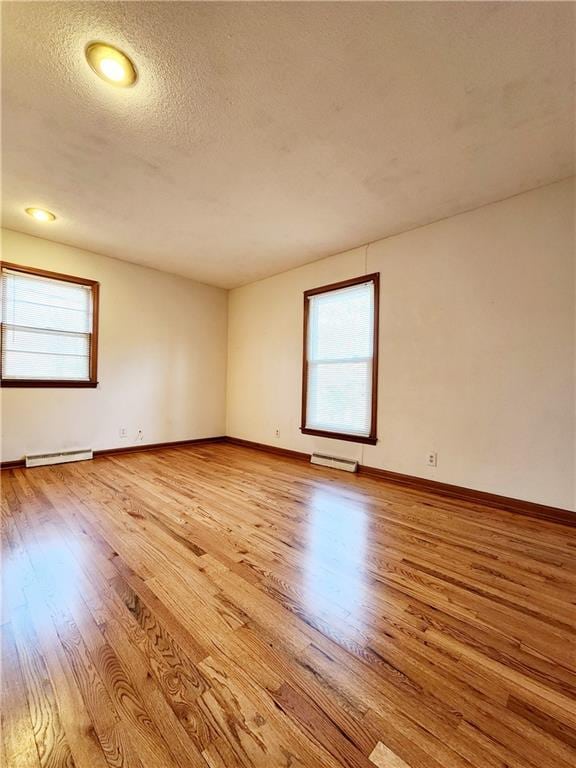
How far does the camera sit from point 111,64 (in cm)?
164

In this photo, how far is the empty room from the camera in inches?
40.4

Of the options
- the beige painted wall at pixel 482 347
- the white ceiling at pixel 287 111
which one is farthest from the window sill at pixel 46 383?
the beige painted wall at pixel 482 347

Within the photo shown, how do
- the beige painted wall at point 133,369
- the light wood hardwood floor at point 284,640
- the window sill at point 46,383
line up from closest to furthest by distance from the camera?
the light wood hardwood floor at point 284,640 < the window sill at point 46,383 < the beige painted wall at point 133,369

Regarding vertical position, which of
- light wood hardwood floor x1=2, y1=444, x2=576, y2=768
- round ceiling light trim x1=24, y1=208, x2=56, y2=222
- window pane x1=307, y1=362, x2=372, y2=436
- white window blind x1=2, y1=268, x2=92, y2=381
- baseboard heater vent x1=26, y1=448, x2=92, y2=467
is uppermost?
round ceiling light trim x1=24, y1=208, x2=56, y2=222

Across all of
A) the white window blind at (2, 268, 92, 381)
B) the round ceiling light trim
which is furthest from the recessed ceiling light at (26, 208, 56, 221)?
A: the white window blind at (2, 268, 92, 381)

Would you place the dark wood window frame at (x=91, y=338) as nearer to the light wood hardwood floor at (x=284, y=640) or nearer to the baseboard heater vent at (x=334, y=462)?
the light wood hardwood floor at (x=284, y=640)

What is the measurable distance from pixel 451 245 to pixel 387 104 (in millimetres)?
1590

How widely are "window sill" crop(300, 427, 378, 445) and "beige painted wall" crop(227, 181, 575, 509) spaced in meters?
0.09

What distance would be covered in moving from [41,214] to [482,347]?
4462 mm

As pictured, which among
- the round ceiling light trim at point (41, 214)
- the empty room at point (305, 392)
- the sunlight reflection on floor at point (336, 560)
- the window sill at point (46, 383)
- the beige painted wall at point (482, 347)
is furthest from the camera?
the window sill at point (46, 383)

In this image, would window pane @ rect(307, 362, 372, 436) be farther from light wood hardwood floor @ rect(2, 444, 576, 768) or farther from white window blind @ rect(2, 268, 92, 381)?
white window blind @ rect(2, 268, 92, 381)

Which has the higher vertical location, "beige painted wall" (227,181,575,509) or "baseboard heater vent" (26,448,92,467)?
"beige painted wall" (227,181,575,509)

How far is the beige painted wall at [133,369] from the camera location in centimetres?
368

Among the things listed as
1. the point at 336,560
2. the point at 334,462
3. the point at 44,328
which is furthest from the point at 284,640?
the point at 44,328
